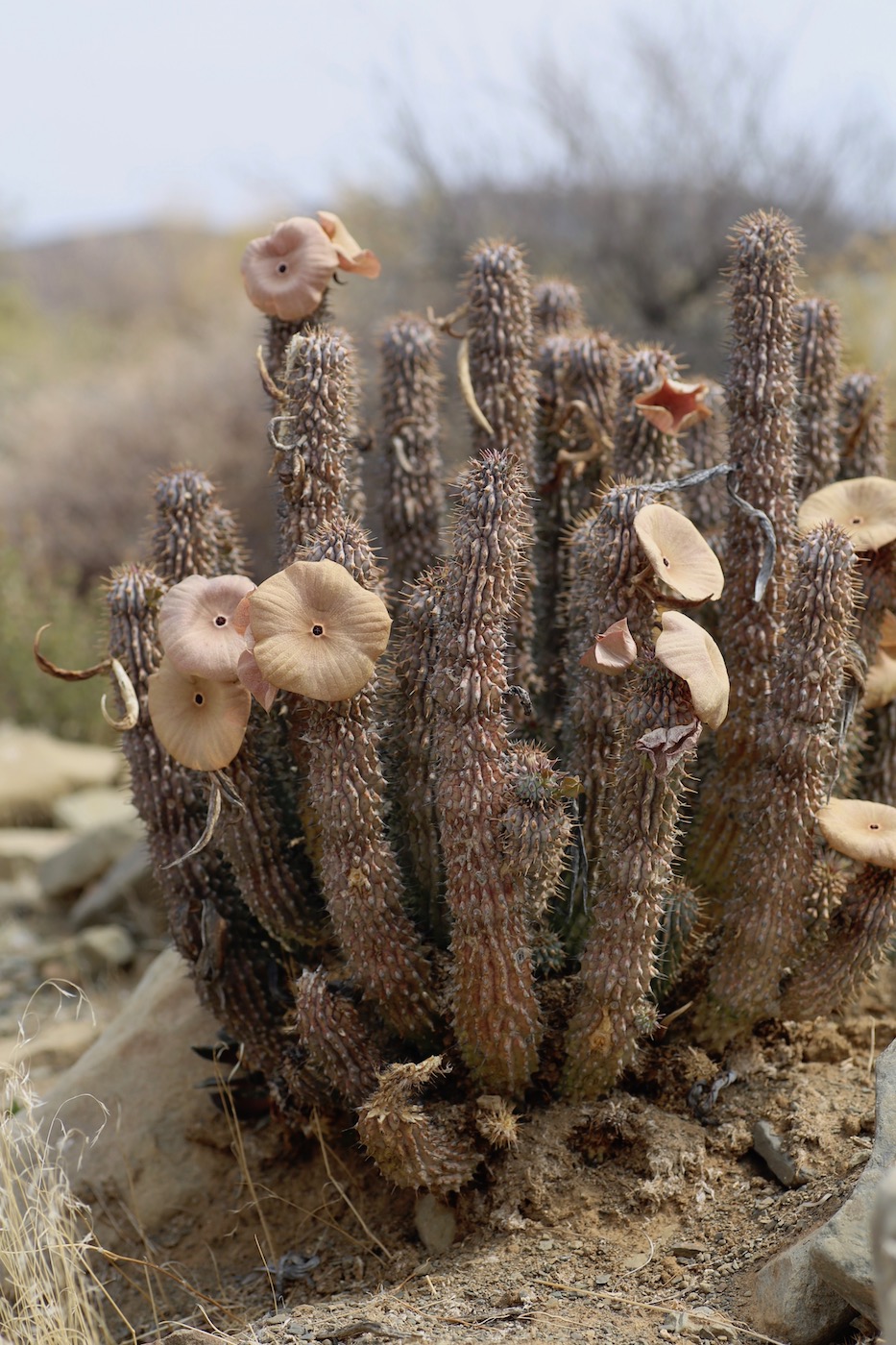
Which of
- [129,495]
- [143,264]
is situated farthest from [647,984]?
[143,264]

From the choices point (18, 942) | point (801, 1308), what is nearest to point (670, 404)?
point (801, 1308)

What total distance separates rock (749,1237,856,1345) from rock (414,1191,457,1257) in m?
0.75

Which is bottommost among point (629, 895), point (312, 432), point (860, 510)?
point (629, 895)

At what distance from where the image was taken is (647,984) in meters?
2.62

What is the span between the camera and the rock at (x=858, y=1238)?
6.84ft

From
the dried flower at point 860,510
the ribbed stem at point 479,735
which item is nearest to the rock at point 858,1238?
the ribbed stem at point 479,735

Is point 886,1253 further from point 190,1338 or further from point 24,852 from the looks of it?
point 24,852

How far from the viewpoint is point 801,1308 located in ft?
7.25

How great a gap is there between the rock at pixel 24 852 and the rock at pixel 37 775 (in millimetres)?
283

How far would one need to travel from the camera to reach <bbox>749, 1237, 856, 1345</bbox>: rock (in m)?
2.21

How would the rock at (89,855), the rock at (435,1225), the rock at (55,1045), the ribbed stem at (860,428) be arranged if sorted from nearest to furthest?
the rock at (435,1225), the ribbed stem at (860,428), the rock at (55,1045), the rock at (89,855)

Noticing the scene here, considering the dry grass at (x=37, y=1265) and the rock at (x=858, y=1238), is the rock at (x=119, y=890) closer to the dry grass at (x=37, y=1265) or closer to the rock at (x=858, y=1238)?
the dry grass at (x=37, y=1265)

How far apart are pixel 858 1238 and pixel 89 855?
15.4ft

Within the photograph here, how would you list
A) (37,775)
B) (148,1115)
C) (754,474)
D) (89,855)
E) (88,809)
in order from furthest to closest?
(37,775) → (88,809) → (89,855) → (148,1115) → (754,474)
